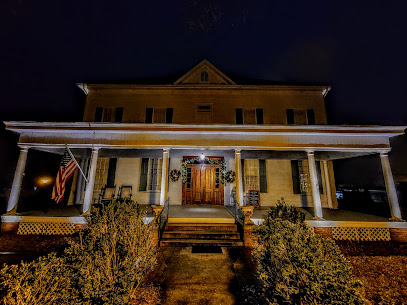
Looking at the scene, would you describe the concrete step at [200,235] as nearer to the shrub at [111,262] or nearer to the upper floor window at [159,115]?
the shrub at [111,262]

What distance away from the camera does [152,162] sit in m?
11.9

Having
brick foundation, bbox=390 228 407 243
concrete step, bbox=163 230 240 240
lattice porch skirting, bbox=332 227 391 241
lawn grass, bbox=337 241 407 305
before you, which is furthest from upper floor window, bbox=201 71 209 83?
brick foundation, bbox=390 228 407 243

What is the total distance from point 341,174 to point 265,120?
19858mm

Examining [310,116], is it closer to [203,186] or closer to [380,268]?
[203,186]

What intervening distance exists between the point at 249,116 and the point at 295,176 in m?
4.86

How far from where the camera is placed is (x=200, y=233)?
24.3ft

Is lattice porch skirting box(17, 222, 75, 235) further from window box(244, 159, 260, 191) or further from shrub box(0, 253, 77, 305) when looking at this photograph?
window box(244, 159, 260, 191)

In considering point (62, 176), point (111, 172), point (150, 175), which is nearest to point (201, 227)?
point (150, 175)

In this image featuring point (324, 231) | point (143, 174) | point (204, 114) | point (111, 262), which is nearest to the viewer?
point (111, 262)

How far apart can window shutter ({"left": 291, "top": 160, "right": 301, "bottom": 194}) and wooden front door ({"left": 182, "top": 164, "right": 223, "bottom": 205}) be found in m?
4.65

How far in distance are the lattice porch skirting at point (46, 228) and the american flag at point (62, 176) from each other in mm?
1660

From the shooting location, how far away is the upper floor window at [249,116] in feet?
39.6

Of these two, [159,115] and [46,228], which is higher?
[159,115]

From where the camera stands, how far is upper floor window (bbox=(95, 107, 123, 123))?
12.1m
